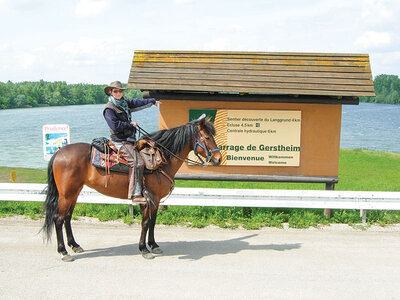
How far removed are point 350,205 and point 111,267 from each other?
511 centimetres

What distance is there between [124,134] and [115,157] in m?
0.44

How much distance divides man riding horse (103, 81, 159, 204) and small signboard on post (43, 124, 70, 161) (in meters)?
3.49

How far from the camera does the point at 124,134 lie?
647 cm

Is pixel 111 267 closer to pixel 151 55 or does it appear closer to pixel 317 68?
pixel 151 55

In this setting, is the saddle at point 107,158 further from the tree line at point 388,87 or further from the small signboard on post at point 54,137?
the tree line at point 388,87

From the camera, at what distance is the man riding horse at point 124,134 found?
6.24 m

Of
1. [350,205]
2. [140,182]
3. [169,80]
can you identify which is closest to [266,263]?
[140,182]

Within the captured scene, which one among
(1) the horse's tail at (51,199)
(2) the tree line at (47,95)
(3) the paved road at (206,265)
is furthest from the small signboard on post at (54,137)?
(2) the tree line at (47,95)

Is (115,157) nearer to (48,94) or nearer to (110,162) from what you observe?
(110,162)

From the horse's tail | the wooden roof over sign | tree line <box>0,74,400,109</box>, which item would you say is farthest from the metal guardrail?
tree line <box>0,74,400,109</box>

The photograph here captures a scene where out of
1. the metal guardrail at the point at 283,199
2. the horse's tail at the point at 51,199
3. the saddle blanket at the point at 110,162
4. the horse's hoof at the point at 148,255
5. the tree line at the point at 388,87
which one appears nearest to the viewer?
the horse's hoof at the point at 148,255

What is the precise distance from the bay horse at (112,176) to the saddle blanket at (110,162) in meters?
0.11

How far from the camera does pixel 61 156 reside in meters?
6.30

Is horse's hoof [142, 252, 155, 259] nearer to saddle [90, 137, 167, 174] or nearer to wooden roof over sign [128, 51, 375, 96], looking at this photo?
saddle [90, 137, 167, 174]
